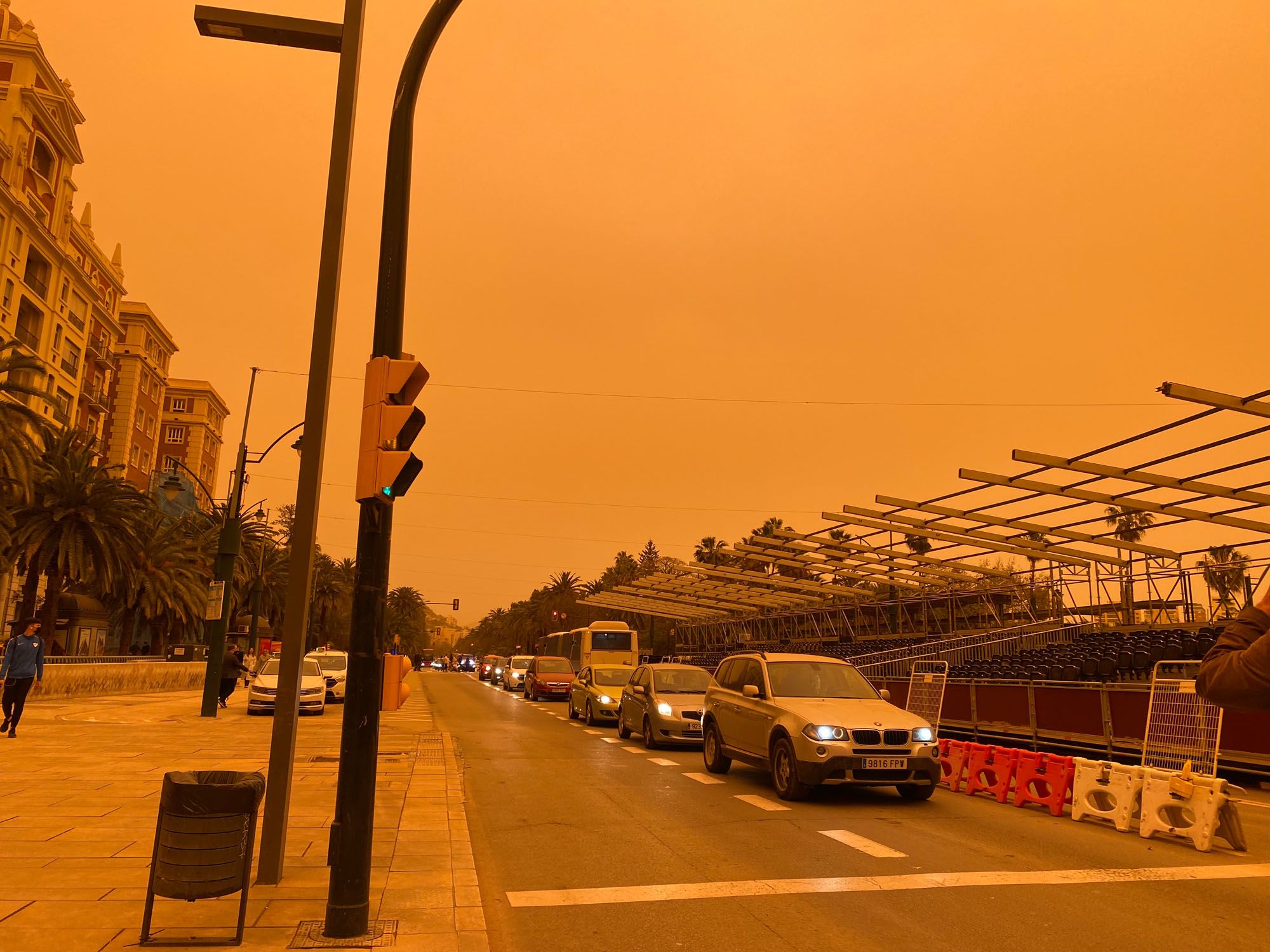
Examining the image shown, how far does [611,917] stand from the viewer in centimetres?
638

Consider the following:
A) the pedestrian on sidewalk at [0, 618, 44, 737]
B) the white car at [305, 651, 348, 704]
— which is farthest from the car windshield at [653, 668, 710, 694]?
the white car at [305, 651, 348, 704]

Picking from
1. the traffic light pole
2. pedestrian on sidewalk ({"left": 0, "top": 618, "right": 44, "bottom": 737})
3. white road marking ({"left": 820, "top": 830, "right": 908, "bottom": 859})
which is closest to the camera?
the traffic light pole

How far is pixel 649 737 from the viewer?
18438mm

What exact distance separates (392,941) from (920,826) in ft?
20.5

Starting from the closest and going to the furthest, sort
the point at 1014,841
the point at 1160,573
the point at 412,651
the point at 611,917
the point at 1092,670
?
the point at 611,917, the point at 1014,841, the point at 1092,670, the point at 1160,573, the point at 412,651

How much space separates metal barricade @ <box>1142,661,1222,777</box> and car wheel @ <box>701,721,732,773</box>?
5508 millimetres

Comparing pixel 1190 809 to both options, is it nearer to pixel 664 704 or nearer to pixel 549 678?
pixel 664 704

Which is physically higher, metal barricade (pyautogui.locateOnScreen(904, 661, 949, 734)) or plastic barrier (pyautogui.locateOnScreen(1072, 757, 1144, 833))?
metal barricade (pyautogui.locateOnScreen(904, 661, 949, 734))

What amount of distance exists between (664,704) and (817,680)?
575 cm

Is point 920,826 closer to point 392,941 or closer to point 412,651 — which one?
point 392,941

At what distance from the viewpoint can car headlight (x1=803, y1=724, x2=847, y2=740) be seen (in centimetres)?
1125

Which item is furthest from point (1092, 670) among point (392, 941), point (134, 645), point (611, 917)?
point (134, 645)

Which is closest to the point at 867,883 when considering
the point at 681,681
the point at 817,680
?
the point at 817,680

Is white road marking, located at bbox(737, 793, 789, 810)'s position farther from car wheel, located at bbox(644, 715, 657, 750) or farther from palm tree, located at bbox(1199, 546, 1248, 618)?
palm tree, located at bbox(1199, 546, 1248, 618)
